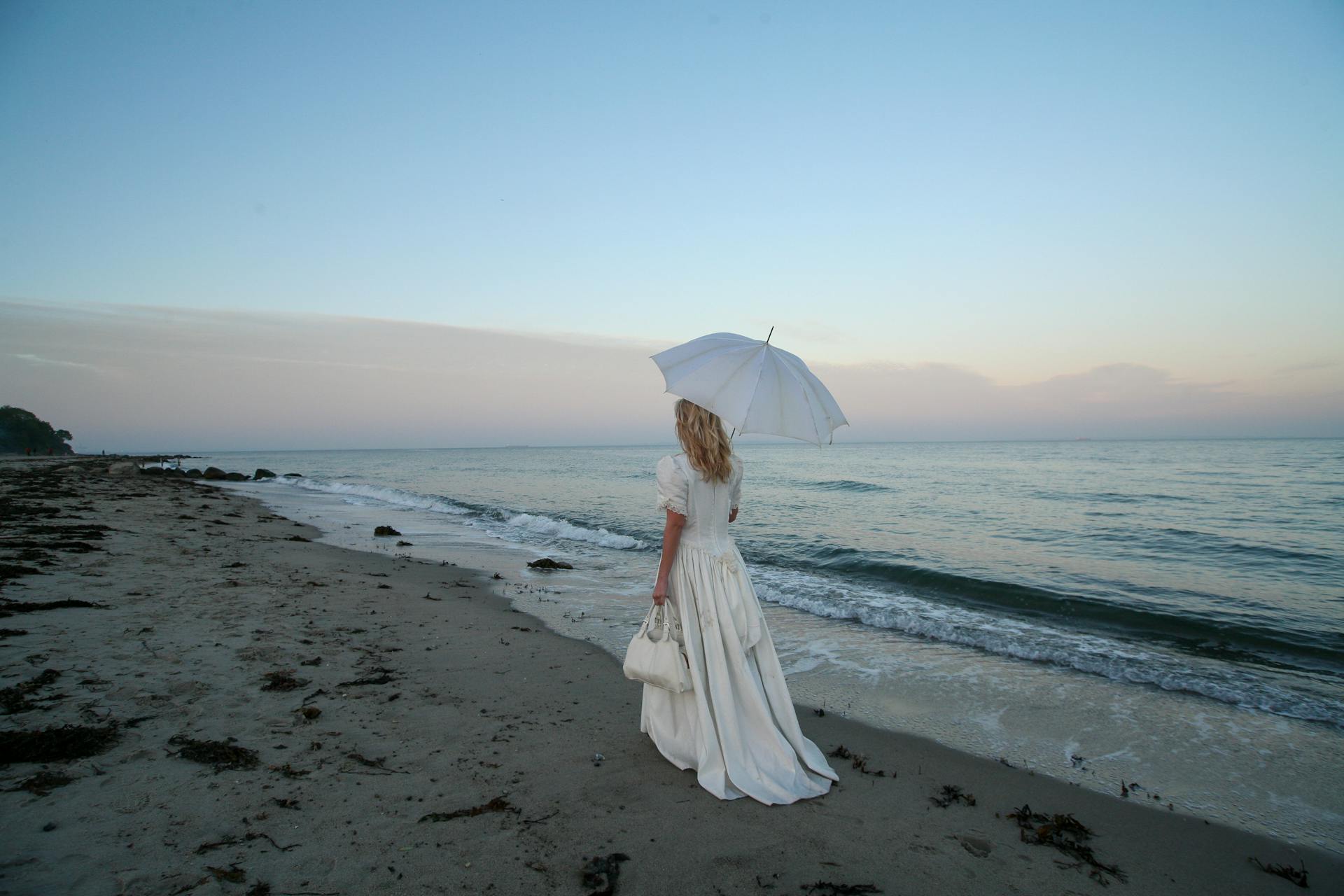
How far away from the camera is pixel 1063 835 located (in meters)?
3.53

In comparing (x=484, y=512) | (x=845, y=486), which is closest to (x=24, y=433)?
(x=484, y=512)

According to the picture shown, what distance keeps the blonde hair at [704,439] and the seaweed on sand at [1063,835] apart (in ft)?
9.04

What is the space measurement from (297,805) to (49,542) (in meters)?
9.97

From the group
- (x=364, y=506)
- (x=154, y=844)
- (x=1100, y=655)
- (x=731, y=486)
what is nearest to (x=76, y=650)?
(x=154, y=844)

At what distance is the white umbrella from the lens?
3.50 m

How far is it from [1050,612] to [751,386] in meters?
8.53

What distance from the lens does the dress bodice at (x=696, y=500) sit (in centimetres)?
374

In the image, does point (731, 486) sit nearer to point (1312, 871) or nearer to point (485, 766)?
point (485, 766)

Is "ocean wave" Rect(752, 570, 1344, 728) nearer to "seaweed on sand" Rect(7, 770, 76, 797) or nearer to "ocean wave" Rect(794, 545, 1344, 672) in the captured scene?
"ocean wave" Rect(794, 545, 1344, 672)

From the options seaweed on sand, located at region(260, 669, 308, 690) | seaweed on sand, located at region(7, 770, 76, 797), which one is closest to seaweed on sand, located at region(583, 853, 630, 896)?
seaweed on sand, located at region(7, 770, 76, 797)

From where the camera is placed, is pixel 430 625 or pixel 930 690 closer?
pixel 930 690

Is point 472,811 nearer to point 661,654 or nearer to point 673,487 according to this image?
point 661,654

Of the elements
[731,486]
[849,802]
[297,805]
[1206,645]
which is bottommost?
[1206,645]

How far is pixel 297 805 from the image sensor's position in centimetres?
319
